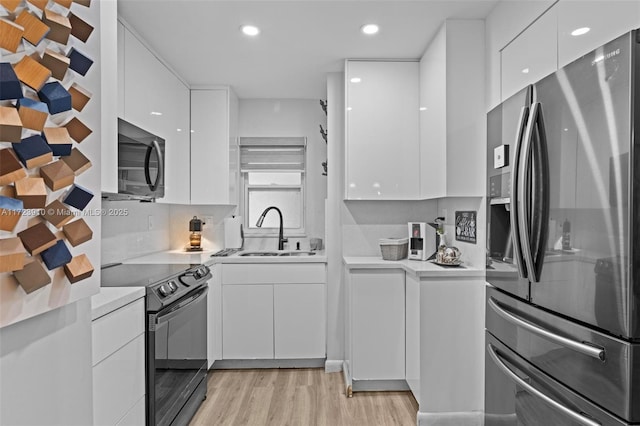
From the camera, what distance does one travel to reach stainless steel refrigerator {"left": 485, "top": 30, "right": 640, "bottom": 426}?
1.00 m

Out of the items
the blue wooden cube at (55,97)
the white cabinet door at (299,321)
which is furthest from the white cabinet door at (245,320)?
the blue wooden cube at (55,97)

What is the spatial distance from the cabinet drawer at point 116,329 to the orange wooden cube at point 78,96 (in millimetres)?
848

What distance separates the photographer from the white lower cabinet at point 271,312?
10.9 feet

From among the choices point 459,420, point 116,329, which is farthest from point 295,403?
point 116,329

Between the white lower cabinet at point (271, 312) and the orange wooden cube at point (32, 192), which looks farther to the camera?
the white lower cabinet at point (271, 312)

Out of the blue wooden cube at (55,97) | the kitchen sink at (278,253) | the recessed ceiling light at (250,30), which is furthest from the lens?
the kitchen sink at (278,253)

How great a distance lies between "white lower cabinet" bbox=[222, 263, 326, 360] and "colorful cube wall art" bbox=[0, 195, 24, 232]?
258 centimetres

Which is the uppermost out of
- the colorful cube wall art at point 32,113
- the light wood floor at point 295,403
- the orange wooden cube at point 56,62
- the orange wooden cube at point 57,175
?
the orange wooden cube at point 56,62

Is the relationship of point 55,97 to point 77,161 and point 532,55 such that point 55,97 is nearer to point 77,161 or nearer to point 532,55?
point 77,161

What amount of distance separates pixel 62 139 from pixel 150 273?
145cm

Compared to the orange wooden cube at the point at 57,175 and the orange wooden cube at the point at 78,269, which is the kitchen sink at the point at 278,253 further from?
the orange wooden cube at the point at 57,175

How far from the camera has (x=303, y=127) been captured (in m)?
4.11

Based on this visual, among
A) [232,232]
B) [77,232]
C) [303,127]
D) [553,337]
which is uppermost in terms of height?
[303,127]

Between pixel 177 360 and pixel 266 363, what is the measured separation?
130cm
